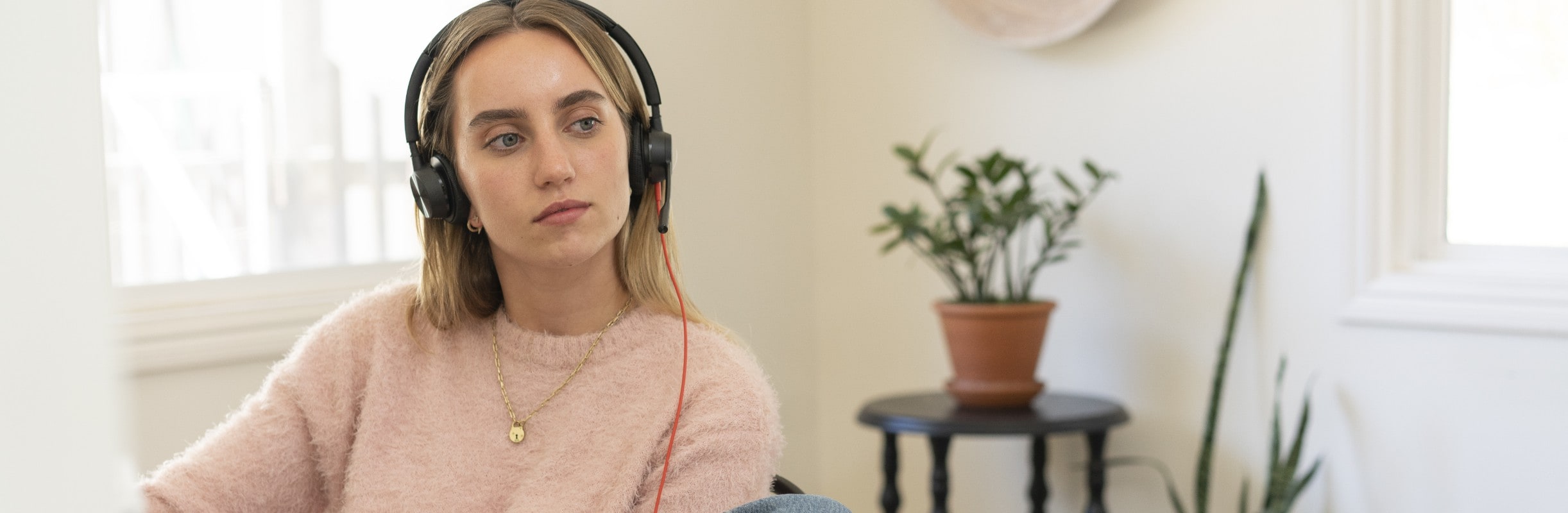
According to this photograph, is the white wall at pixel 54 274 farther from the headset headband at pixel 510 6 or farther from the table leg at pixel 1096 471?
the table leg at pixel 1096 471

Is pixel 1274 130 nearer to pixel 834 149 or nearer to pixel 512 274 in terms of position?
pixel 834 149

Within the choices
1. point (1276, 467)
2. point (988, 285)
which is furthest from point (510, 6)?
point (1276, 467)

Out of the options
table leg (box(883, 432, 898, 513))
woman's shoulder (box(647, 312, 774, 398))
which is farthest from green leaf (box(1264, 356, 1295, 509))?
woman's shoulder (box(647, 312, 774, 398))

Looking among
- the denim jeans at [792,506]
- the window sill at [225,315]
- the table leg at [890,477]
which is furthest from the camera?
the table leg at [890,477]

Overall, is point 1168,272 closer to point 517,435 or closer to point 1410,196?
point 1410,196

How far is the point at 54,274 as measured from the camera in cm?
20

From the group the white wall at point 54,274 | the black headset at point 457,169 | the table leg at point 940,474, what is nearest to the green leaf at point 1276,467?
the table leg at point 940,474

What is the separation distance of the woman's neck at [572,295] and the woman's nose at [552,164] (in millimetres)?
123

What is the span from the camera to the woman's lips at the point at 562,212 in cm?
125

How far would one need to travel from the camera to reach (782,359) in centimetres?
302

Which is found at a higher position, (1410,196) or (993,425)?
(1410,196)

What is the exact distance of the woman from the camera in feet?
3.99

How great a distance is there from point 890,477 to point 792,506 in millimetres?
1567

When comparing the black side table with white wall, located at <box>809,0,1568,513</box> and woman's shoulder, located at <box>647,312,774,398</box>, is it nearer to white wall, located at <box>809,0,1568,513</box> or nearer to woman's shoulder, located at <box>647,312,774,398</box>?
white wall, located at <box>809,0,1568,513</box>
